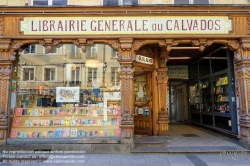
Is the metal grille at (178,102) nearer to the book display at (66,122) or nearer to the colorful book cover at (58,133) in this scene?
the book display at (66,122)

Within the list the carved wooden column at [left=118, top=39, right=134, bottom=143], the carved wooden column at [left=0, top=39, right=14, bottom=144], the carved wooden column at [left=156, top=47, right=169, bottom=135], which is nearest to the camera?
the carved wooden column at [left=0, top=39, right=14, bottom=144]

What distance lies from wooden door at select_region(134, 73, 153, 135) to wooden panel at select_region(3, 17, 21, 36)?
4.86 meters

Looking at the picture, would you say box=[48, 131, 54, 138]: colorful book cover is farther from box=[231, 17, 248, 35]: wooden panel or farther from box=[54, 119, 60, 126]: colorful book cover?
box=[231, 17, 248, 35]: wooden panel

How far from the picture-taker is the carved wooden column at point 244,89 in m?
6.87

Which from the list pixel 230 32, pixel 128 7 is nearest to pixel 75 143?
pixel 128 7

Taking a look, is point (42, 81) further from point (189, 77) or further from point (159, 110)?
point (189, 77)

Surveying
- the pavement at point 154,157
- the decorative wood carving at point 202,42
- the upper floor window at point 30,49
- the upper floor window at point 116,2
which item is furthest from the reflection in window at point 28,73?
the decorative wood carving at point 202,42

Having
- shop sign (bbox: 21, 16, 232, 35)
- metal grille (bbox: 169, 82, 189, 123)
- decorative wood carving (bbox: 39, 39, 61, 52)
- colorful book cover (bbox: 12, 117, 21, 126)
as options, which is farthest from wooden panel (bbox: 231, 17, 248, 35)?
colorful book cover (bbox: 12, 117, 21, 126)

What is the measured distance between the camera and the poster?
298 inches

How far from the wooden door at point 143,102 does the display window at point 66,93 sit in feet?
6.04

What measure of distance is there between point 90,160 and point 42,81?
353cm

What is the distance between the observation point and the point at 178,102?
13.8 meters

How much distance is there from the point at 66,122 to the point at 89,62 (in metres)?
2.29

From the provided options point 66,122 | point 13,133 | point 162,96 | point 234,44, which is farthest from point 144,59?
point 13,133
